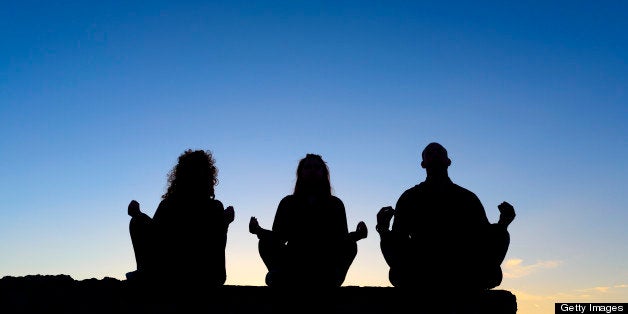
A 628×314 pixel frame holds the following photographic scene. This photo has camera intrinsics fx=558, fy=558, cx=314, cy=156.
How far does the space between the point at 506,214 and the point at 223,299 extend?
3123 millimetres

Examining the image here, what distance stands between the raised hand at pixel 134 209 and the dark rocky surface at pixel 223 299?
0.71 meters

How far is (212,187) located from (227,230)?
72 centimetres

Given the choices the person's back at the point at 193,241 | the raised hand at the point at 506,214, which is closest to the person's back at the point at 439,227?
the raised hand at the point at 506,214

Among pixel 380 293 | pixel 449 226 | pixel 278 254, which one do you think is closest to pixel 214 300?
pixel 278 254

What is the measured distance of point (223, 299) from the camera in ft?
19.0

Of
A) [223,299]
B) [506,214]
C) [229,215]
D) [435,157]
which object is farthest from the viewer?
[435,157]

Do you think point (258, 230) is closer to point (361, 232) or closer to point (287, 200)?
point (287, 200)

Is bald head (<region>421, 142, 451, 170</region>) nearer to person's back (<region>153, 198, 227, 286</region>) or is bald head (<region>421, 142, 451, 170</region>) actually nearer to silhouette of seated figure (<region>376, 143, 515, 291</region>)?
silhouette of seated figure (<region>376, 143, 515, 291</region>)

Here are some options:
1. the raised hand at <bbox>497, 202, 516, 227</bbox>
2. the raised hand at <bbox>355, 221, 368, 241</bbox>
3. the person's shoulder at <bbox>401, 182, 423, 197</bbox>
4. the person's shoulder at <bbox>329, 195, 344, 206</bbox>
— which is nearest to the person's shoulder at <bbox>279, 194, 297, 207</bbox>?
the person's shoulder at <bbox>329, 195, 344, 206</bbox>

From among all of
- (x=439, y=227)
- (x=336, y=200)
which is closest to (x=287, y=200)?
(x=336, y=200)

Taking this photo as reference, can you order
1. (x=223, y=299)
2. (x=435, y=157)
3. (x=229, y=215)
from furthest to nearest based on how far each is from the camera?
(x=435, y=157), (x=229, y=215), (x=223, y=299)

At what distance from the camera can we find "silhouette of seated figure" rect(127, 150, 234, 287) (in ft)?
19.7

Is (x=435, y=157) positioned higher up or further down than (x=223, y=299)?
higher up

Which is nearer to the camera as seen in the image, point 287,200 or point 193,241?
point 193,241
